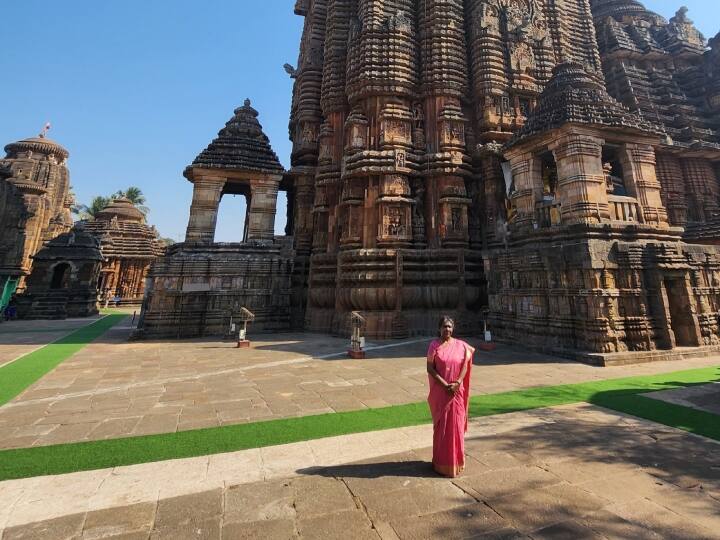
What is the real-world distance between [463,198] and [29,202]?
43628mm

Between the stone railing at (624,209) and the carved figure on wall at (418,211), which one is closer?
the stone railing at (624,209)

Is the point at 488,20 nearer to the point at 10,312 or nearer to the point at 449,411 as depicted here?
the point at 449,411

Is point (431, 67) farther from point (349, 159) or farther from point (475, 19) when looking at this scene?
point (349, 159)

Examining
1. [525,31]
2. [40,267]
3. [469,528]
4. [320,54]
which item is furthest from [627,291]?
[40,267]

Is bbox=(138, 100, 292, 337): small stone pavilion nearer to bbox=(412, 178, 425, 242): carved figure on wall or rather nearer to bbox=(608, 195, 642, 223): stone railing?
bbox=(412, 178, 425, 242): carved figure on wall

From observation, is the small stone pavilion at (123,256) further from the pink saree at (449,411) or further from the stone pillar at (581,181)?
the pink saree at (449,411)

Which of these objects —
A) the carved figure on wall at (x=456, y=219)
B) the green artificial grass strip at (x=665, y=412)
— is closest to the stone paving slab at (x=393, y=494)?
the green artificial grass strip at (x=665, y=412)

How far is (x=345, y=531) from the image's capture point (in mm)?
2719

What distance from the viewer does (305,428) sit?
4.90 meters

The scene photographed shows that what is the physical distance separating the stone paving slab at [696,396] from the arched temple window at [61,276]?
114 feet

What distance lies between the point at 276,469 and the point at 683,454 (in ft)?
15.2

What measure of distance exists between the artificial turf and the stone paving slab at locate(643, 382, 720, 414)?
249 mm

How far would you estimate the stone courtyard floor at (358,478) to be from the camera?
2791mm

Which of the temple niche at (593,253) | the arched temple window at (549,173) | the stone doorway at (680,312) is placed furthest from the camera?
the arched temple window at (549,173)
